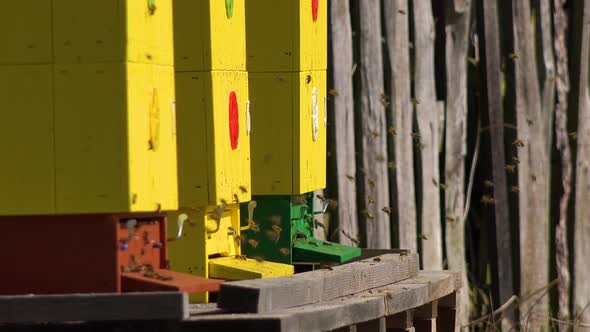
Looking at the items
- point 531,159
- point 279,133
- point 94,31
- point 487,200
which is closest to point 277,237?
point 279,133

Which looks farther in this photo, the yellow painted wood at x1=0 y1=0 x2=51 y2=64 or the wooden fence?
the wooden fence

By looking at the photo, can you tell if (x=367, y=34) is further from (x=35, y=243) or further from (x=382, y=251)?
(x=35, y=243)

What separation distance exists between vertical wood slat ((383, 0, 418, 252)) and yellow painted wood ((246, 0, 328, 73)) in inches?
80.2

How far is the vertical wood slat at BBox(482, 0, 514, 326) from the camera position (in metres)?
9.57

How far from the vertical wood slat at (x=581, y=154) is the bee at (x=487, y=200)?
0.59 m

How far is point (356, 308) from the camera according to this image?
6.00 meters

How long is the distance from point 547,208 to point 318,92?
2711 mm

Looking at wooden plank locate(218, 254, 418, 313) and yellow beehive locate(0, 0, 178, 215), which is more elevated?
yellow beehive locate(0, 0, 178, 215)

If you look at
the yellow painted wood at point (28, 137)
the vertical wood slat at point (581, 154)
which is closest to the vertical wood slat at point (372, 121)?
the vertical wood slat at point (581, 154)

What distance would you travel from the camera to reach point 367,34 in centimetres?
906

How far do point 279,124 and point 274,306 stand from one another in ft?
5.90

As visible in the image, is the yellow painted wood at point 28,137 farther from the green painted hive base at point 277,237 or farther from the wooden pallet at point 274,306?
the green painted hive base at point 277,237

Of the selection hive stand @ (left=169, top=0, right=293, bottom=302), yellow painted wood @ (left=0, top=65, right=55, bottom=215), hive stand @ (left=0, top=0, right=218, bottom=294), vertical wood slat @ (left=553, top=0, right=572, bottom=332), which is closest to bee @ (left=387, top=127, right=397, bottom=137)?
vertical wood slat @ (left=553, top=0, right=572, bottom=332)

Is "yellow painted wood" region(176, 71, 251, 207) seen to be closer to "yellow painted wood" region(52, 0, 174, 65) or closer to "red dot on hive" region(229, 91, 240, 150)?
"red dot on hive" region(229, 91, 240, 150)
